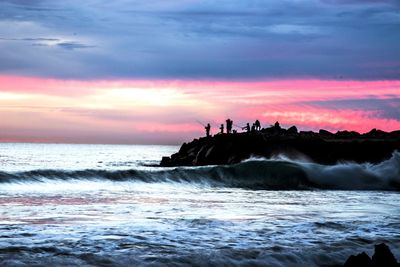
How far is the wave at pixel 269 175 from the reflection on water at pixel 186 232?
989 cm

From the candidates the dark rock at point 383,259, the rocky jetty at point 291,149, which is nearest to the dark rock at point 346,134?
the rocky jetty at point 291,149

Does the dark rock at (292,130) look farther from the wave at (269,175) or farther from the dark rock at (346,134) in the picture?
the wave at (269,175)

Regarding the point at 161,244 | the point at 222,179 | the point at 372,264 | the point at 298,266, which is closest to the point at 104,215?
the point at 161,244

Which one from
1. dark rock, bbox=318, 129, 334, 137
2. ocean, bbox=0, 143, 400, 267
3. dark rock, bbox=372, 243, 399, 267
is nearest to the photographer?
dark rock, bbox=372, 243, 399, 267

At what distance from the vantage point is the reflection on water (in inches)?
305

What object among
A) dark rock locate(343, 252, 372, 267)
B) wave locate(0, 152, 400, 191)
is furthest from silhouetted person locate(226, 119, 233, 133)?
dark rock locate(343, 252, 372, 267)

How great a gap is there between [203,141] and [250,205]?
89.7 ft

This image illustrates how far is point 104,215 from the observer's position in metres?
11.9

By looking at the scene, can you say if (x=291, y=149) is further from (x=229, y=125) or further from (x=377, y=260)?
(x=377, y=260)

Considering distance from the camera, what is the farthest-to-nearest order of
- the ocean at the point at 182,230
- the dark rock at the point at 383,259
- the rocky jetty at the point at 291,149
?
the rocky jetty at the point at 291,149 < the ocean at the point at 182,230 < the dark rock at the point at 383,259

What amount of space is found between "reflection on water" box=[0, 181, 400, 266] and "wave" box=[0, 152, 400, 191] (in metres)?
9.89

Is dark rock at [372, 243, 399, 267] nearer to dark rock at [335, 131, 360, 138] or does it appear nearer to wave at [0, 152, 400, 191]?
wave at [0, 152, 400, 191]

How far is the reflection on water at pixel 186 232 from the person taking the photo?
7738 millimetres

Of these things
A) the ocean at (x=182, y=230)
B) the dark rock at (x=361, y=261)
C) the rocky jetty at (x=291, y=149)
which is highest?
the rocky jetty at (x=291, y=149)
